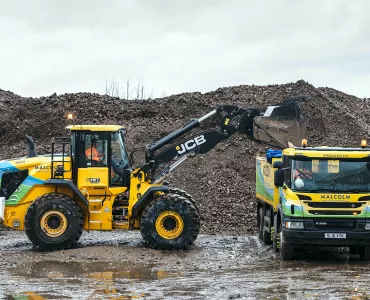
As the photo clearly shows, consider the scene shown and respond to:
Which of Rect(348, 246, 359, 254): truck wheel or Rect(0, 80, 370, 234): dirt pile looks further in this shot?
Rect(0, 80, 370, 234): dirt pile

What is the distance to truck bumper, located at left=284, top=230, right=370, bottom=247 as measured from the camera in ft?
54.8

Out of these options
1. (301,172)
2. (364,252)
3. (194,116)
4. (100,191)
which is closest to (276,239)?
(364,252)

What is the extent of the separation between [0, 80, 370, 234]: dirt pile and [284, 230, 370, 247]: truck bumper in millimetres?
10745

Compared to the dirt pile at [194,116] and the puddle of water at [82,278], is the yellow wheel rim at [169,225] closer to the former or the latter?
the puddle of water at [82,278]

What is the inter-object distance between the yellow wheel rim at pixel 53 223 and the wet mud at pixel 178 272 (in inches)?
20.7

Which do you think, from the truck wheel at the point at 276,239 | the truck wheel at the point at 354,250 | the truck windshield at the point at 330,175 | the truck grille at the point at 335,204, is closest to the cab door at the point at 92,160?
the truck wheel at the point at 276,239

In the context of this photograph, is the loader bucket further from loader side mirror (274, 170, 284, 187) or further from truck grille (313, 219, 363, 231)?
truck grille (313, 219, 363, 231)

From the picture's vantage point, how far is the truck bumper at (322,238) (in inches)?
658

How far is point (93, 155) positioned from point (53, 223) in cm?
191

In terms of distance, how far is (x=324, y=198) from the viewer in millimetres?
16750

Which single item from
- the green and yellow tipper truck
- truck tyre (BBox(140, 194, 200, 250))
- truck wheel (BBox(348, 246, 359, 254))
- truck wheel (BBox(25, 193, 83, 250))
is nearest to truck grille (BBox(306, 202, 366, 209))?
the green and yellow tipper truck

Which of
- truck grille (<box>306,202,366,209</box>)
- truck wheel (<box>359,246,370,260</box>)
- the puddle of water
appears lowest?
the puddle of water

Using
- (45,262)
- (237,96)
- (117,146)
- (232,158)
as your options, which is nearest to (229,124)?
(117,146)

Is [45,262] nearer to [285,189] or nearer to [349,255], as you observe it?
[285,189]
